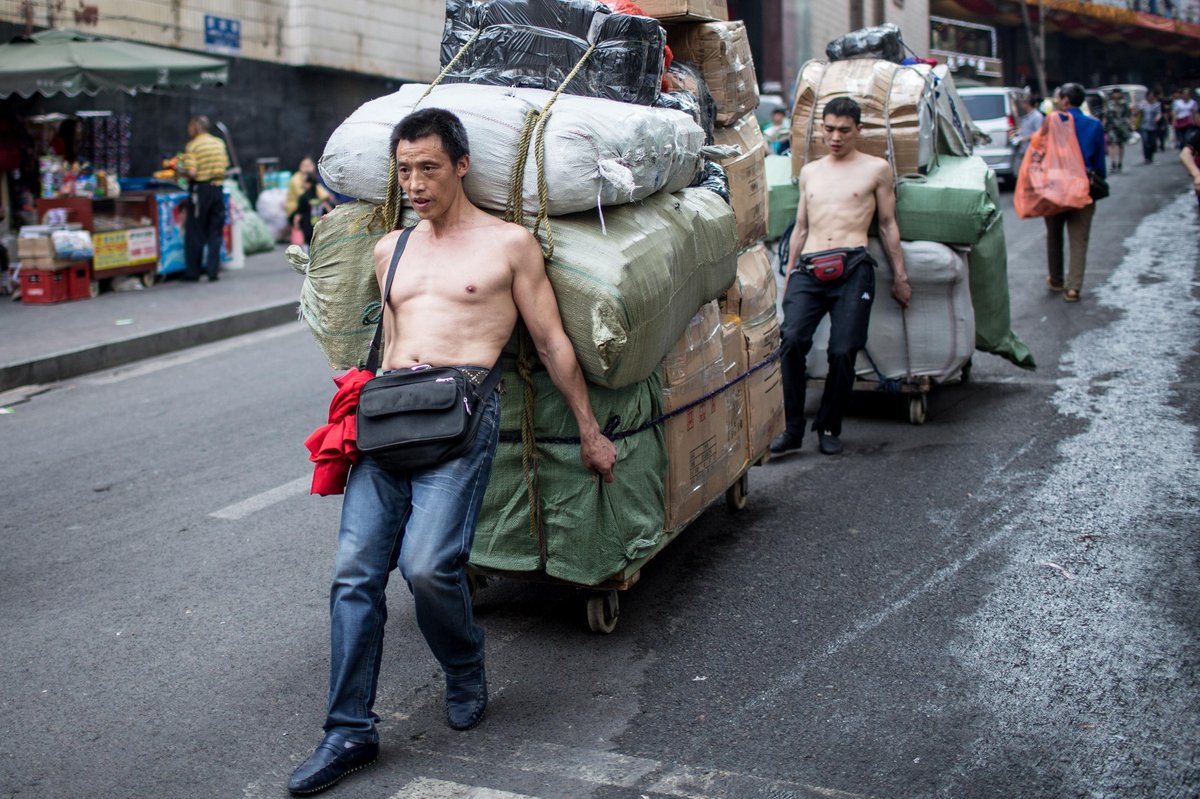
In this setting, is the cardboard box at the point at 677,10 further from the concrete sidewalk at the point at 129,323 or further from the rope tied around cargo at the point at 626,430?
the concrete sidewalk at the point at 129,323

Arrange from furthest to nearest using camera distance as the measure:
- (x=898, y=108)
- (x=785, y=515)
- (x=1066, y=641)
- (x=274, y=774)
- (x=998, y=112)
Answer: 1. (x=998, y=112)
2. (x=898, y=108)
3. (x=785, y=515)
4. (x=1066, y=641)
5. (x=274, y=774)

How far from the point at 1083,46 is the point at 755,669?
58.2 metres

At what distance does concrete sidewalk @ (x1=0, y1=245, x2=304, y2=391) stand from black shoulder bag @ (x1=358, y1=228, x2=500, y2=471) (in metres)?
6.63

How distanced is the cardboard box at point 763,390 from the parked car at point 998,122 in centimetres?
1771

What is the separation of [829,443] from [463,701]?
11.4ft

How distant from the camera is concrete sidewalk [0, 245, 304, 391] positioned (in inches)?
379

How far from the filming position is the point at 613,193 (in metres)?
3.85

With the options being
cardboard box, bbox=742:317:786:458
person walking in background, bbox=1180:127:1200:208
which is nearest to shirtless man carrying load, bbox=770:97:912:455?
cardboard box, bbox=742:317:786:458

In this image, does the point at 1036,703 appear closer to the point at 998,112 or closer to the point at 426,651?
the point at 426,651

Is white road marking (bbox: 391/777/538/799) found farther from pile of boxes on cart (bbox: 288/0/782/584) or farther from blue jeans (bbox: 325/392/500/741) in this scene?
pile of boxes on cart (bbox: 288/0/782/584)

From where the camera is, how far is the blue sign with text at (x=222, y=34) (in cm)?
1750

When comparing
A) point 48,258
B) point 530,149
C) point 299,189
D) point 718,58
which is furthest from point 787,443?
point 299,189

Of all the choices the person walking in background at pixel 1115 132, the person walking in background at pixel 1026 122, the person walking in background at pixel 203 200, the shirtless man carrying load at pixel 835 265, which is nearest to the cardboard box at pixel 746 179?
the shirtless man carrying load at pixel 835 265

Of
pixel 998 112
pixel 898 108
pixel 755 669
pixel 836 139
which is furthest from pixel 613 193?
pixel 998 112
